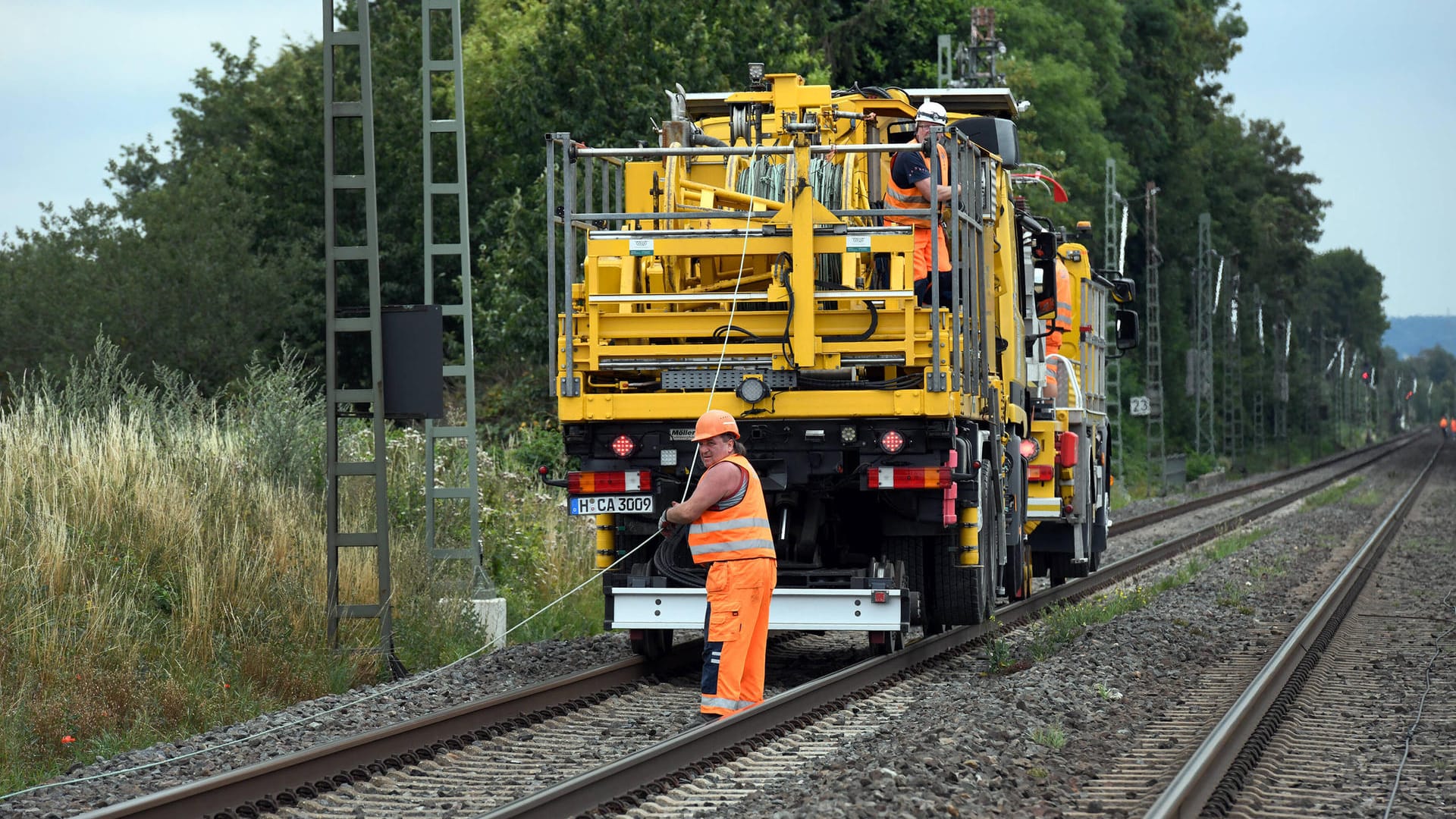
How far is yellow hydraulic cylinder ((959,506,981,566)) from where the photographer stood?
452 inches

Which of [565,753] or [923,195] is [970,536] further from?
[565,753]

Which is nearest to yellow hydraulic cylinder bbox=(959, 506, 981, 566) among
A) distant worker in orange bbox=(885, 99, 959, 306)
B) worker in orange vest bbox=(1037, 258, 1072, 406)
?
distant worker in orange bbox=(885, 99, 959, 306)

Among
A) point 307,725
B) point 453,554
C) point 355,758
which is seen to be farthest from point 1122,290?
point 355,758

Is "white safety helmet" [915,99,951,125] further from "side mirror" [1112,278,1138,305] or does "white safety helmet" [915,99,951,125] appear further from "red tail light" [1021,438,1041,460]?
"side mirror" [1112,278,1138,305]

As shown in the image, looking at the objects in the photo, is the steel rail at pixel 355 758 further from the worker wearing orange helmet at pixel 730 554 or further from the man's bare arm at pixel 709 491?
the man's bare arm at pixel 709 491

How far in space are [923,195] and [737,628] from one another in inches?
132

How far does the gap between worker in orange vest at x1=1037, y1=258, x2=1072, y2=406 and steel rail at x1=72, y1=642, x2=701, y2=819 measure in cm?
715

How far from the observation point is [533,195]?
101 ft

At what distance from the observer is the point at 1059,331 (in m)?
17.3

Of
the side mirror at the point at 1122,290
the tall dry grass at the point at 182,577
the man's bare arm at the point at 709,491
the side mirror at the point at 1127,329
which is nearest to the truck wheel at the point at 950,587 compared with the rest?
the man's bare arm at the point at 709,491

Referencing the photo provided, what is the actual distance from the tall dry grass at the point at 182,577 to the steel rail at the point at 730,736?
2.67 meters

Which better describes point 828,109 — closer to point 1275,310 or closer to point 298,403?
point 298,403

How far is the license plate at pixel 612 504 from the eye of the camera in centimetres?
1089

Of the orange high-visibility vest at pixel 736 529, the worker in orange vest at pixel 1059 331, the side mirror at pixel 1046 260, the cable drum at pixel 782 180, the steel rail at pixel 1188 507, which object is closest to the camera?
the orange high-visibility vest at pixel 736 529
